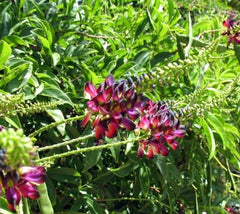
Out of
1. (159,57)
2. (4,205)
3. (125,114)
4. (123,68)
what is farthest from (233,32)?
(4,205)

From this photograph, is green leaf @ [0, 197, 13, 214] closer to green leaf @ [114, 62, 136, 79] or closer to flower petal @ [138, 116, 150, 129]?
flower petal @ [138, 116, 150, 129]

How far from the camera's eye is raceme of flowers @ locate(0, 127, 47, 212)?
604 mm

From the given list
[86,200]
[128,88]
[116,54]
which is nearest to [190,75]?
[116,54]

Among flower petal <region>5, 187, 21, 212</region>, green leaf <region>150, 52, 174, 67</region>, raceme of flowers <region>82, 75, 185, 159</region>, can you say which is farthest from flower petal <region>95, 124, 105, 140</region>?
green leaf <region>150, 52, 174, 67</region>

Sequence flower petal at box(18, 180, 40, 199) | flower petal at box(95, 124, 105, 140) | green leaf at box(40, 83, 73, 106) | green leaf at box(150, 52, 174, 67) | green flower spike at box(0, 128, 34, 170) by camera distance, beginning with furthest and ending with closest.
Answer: green leaf at box(150, 52, 174, 67) → green leaf at box(40, 83, 73, 106) → flower petal at box(95, 124, 105, 140) → flower petal at box(18, 180, 40, 199) → green flower spike at box(0, 128, 34, 170)

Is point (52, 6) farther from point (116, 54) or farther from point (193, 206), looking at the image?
point (193, 206)

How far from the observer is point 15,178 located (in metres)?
0.63

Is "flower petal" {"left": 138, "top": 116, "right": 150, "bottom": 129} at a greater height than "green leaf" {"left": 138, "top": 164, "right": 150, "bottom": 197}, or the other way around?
"flower petal" {"left": 138, "top": 116, "right": 150, "bottom": 129}

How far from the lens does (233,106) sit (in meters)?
1.75

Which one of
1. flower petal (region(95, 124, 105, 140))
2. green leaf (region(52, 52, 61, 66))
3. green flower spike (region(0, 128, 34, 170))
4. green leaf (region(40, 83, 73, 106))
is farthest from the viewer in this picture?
green leaf (region(52, 52, 61, 66))

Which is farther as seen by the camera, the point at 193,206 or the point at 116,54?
the point at 193,206

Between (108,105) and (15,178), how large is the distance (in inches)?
10.3

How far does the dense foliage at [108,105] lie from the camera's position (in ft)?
2.81

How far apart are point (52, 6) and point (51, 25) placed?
0.31 feet
